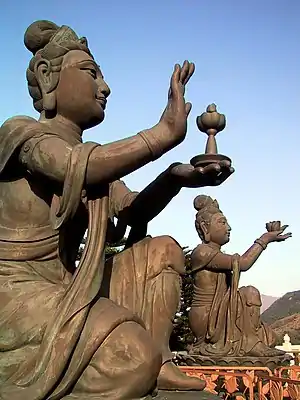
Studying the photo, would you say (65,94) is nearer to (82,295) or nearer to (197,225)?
(82,295)

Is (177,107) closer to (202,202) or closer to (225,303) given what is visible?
(225,303)

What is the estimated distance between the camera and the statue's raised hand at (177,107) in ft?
9.13

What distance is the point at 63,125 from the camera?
315 cm

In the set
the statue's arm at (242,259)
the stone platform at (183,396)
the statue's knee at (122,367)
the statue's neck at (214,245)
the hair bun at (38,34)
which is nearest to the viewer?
the statue's knee at (122,367)

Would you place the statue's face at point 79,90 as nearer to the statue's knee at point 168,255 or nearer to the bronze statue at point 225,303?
the statue's knee at point 168,255

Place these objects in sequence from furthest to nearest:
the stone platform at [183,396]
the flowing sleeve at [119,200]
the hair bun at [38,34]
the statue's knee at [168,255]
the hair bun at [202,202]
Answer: the hair bun at [202,202]
the flowing sleeve at [119,200]
the hair bun at [38,34]
the statue's knee at [168,255]
the stone platform at [183,396]

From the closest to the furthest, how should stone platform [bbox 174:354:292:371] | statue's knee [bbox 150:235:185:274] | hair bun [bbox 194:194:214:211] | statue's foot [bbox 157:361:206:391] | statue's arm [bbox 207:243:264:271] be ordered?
1. statue's foot [bbox 157:361:206:391]
2. statue's knee [bbox 150:235:185:274]
3. stone platform [bbox 174:354:292:371]
4. statue's arm [bbox 207:243:264:271]
5. hair bun [bbox 194:194:214:211]

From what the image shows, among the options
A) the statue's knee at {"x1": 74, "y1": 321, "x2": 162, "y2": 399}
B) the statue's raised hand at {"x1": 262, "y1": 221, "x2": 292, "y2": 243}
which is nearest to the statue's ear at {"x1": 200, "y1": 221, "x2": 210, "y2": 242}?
the statue's raised hand at {"x1": 262, "y1": 221, "x2": 292, "y2": 243}

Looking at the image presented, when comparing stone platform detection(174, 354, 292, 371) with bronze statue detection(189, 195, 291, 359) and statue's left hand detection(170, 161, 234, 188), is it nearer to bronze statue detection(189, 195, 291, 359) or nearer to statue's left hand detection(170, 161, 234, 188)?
bronze statue detection(189, 195, 291, 359)

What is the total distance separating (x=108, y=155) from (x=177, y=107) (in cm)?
41

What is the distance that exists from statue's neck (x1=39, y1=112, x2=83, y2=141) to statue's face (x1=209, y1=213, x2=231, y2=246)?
23.8ft

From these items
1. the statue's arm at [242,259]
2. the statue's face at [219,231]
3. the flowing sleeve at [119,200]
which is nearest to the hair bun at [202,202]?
the statue's face at [219,231]

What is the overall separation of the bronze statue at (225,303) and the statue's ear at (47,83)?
23.5 ft

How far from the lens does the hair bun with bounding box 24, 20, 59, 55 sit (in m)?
3.21
